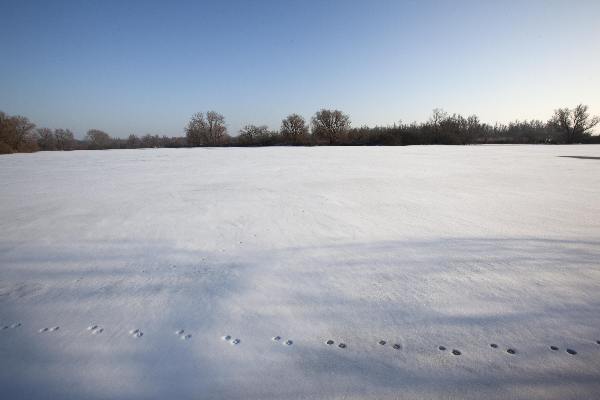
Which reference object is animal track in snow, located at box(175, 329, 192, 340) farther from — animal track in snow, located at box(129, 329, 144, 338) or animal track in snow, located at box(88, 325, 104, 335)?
animal track in snow, located at box(88, 325, 104, 335)

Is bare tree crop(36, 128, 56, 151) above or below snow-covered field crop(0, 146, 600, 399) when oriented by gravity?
above

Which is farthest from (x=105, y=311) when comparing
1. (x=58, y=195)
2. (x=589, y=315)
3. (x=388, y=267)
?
(x=58, y=195)

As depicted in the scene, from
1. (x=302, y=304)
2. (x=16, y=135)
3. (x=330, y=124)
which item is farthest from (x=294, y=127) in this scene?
(x=302, y=304)

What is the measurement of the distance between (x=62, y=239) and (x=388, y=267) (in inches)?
147

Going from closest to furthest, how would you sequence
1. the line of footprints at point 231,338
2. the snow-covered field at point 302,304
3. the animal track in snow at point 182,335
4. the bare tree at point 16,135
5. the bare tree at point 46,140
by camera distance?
the snow-covered field at point 302,304, the line of footprints at point 231,338, the animal track in snow at point 182,335, the bare tree at point 16,135, the bare tree at point 46,140

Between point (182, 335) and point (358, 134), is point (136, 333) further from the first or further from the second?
point (358, 134)

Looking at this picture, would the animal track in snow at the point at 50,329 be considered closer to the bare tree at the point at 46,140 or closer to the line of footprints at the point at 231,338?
the line of footprints at the point at 231,338

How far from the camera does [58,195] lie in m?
5.88

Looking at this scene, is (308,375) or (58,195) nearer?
(308,375)

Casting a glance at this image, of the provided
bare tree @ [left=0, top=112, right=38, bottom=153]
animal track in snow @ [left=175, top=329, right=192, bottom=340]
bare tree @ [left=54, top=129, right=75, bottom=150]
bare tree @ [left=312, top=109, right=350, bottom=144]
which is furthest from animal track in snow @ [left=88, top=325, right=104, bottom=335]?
bare tree @ [left=54, top=129, right=75, bottom=150]

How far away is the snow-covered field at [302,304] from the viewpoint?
4.38 feet

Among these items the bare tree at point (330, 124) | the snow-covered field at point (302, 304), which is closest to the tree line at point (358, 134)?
the bare tree at point (330, 124)

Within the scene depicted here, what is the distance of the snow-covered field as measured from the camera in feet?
4.38

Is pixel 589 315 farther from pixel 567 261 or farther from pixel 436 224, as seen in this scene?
pixel 436 224
